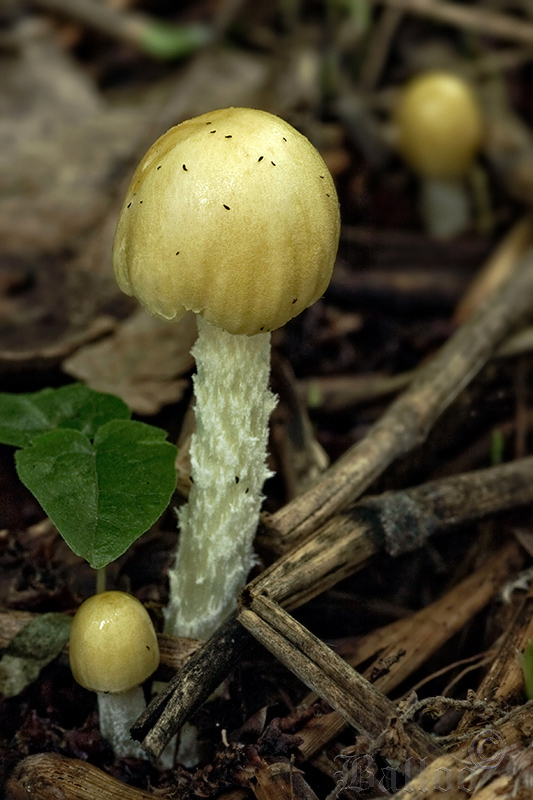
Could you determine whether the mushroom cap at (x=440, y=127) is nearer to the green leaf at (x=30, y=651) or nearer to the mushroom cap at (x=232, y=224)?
the mushroom cap at (x=232, y=224)

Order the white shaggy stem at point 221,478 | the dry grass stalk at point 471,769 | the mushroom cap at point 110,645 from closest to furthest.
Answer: the dry grass stalk at point 471,769 → the mushroom cap at point 110,645 → the white shaggy stem at point 221,478

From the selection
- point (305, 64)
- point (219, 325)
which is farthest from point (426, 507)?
point (305, 64)

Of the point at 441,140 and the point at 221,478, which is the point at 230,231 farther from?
the point at 441,140

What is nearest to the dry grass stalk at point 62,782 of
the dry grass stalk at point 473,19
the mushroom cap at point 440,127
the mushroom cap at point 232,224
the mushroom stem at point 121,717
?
the mushroom stem at point 121,717

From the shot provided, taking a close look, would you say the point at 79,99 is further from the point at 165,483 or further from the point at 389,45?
the point at 165,483

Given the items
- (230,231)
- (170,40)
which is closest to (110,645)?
(230,231)

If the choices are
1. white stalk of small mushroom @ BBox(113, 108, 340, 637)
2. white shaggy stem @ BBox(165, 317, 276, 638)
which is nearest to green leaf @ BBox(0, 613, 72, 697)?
white shaggy stem @ BBox(165, 317, 276, 638)

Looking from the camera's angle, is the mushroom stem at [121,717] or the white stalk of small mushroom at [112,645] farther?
the mushroom stem at [121,717]
